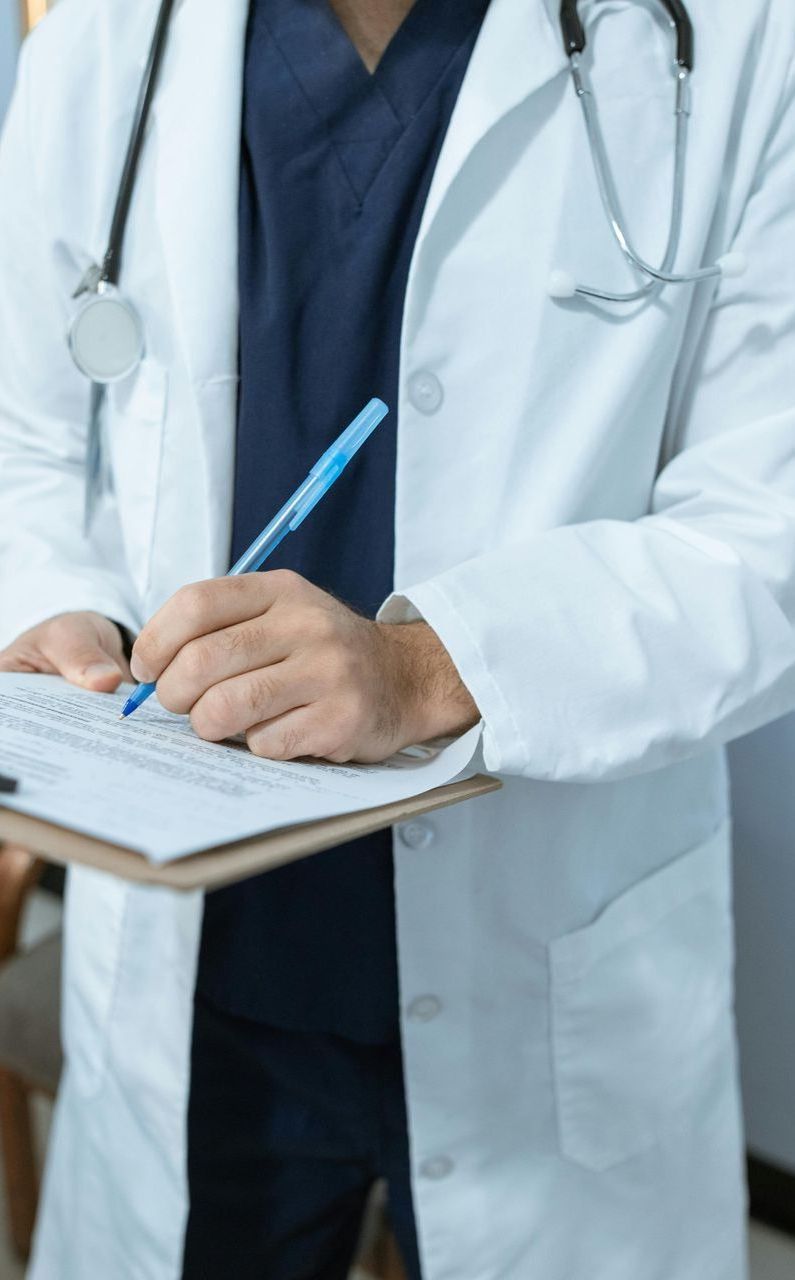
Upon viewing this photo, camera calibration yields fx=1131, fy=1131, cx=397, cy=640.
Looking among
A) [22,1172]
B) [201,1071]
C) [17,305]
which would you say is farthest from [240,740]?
[22,1172]

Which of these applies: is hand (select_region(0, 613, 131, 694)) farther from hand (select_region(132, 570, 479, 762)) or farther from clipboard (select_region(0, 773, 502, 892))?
clipboard (select_region(0, 773, 502, 892))

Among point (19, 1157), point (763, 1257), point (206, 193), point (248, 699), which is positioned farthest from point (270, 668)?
point (763, 1257)

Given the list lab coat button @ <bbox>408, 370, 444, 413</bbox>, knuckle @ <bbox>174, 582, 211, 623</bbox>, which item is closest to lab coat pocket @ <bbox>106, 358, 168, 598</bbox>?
lab coat button @ <bbox>408, 370, 444, 413</bbox>

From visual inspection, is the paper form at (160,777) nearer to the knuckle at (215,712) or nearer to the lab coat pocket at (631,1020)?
the knuckle at (215,712)

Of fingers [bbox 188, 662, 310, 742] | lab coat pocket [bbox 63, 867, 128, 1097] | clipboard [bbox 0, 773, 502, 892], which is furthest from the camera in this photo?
lab coat pocket [bbox 63, 867, 128, 1097]

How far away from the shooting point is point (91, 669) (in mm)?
785

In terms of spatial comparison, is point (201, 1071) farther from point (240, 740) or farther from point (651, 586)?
point (651, 586)

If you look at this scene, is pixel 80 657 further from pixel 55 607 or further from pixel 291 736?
pixel 291 736

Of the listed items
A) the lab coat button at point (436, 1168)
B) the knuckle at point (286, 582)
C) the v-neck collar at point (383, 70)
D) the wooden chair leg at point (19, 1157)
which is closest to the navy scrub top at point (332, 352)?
the v-neck collar at point (383, 70)

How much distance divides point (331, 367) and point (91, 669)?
0.98 ft

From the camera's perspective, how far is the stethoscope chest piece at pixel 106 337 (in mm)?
914

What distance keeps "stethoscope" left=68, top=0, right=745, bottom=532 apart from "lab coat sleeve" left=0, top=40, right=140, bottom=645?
0.12ft

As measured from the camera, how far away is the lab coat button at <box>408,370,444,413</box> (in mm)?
845

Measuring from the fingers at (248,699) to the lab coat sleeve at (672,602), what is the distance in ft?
0.35
